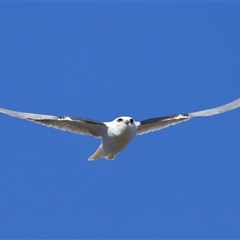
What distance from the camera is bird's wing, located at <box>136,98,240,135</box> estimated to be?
→ 24.5 m

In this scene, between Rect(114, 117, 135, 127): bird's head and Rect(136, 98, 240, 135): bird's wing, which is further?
Rect(136, 98, 240, 135): bird's wing

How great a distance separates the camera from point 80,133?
24.2m

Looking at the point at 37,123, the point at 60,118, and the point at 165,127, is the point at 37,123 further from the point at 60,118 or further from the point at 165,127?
the point at 165,127

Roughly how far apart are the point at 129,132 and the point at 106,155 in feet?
6.76

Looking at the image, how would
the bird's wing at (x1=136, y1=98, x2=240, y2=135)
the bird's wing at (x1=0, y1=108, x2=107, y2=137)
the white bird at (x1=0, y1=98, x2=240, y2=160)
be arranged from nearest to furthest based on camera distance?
the white bird at (x1=0, y1=98, x2=240, y2=160), the bird's wing at (x1=0, y1=108, x2=107, y2=137), the bird's wing at (x1=136, y1=98, x2=240, y2=135)

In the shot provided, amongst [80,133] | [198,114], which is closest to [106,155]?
[80,133]

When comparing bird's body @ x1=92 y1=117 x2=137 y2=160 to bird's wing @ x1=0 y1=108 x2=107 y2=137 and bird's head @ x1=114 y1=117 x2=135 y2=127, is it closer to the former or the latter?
bird's head @ x1=114 y1=117 x2=135 y2=127

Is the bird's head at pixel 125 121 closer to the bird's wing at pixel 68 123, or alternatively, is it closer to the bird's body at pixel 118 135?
the bird's body at pixel 118 135

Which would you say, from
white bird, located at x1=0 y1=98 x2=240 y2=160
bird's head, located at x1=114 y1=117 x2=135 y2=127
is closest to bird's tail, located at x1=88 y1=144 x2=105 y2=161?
white bird, located at x1=0 y1=98 x2=240 y2=160

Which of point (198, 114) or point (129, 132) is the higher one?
point (198, 114)

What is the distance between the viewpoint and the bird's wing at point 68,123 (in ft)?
76.6

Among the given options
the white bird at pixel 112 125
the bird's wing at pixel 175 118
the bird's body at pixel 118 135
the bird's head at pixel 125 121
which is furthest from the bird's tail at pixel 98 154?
the bird's head at pixel 125 121

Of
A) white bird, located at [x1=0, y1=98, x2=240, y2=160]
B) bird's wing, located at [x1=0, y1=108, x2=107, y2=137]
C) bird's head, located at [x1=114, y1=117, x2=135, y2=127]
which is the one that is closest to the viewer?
bird's head, located at [x1=114, y1=117, x2=135, y2=127]

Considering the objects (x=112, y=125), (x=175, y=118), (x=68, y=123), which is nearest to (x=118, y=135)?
(x=112, y=125)
